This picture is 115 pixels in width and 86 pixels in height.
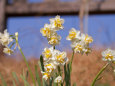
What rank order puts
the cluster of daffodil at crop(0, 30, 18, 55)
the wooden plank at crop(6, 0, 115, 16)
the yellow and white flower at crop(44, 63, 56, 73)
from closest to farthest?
the yellow and white flower at crop(44, 63, 56, 73)
the cluster of daffodil at crop(0, 30, 18, 55)
the wooden plank at crop(6, 0, 115, 16)

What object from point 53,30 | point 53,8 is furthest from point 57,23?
point 53,8

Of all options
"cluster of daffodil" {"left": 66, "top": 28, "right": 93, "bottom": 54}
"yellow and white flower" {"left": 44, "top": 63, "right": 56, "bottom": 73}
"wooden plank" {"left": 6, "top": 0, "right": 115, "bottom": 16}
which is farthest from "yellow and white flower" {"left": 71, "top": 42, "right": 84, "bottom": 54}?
"wooden plank" {"left": 6, "top": 0, "right": 115, "bottom": 16}

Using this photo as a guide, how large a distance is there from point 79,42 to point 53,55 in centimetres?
12

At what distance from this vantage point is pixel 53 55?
2.48 feet

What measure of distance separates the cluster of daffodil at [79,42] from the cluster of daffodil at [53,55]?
0.04 metres

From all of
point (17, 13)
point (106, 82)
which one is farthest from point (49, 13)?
point (106, 82)

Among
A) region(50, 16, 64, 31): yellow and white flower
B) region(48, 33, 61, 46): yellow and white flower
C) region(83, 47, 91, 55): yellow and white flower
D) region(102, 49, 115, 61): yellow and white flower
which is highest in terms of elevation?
region(50, 16, 64, 31): yellow and white flower

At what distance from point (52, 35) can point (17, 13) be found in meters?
4.10

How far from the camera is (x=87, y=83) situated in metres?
2.18

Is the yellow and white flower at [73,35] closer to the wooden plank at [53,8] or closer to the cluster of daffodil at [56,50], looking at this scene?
the cluster of daffodil at [56,50]

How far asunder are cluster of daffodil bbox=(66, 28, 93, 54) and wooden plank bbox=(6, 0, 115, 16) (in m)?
3.65

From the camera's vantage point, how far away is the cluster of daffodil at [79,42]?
808mm

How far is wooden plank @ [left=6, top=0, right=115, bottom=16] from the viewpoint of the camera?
4559mm

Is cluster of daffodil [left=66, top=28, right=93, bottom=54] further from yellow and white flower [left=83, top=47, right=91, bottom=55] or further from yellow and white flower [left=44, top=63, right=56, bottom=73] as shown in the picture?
yellow and white flower [left=44, top=63, right=56, bottom=73]
